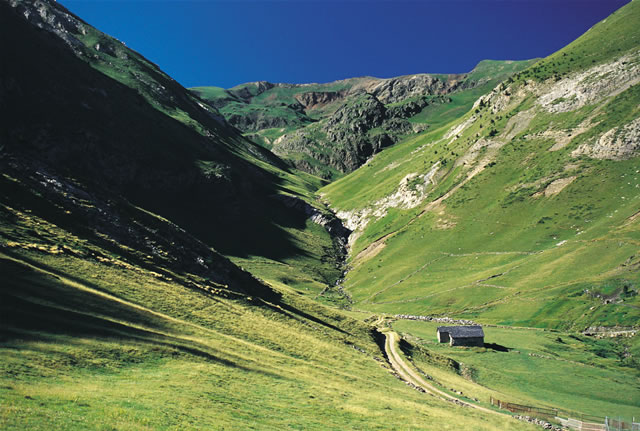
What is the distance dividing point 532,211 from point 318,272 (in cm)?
7673

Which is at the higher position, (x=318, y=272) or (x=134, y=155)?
(x=134, y=155)

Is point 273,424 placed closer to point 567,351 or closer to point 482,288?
point 567,351

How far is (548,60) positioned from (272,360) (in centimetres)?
21664

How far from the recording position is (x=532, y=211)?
12075 cm

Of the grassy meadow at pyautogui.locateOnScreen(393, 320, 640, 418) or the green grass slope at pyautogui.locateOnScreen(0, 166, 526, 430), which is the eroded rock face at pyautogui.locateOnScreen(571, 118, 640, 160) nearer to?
the grassy meadow at pyautogui.locateOnScreen(393, 320, 640, 418)

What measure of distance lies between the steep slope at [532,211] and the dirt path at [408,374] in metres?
35.3

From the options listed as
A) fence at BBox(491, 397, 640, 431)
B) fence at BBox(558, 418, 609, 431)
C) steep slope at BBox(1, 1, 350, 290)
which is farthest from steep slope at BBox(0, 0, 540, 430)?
steep slope at BBox(1, 1, 350, 290)

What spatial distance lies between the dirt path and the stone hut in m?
12.3

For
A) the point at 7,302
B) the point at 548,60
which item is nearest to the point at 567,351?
the point at 7,302

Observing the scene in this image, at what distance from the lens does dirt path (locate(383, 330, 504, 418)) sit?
42.8 m

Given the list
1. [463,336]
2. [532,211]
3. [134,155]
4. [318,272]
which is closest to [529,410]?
[463,336]

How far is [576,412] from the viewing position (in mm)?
43719

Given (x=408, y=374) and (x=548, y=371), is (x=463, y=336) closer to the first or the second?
(x=548, y=371)

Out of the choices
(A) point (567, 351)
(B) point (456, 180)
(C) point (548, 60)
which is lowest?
(A) point (567, 351)
